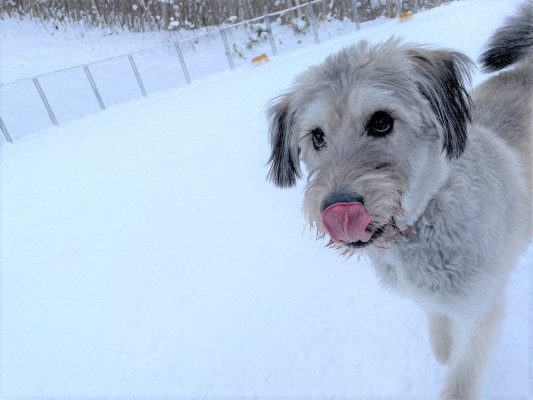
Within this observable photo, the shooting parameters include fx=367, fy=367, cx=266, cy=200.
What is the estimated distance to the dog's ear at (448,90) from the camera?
1.41 meters

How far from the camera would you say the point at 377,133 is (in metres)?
1.38

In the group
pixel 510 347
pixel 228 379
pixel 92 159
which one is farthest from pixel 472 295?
pixel 92 159

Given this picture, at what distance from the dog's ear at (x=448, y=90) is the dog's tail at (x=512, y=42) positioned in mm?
719

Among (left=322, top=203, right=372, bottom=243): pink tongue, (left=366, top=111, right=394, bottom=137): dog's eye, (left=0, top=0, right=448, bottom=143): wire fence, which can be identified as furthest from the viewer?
(left=0, top=0, right=448, bottom=143): wire fence

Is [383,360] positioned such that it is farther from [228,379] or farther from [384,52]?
[384,52]

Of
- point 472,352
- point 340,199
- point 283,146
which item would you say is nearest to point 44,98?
point 283,146

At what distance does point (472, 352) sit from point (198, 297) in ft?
5.86

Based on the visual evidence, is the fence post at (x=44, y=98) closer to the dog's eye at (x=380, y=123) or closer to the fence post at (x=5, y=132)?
the fence post at (x=5, y=132)

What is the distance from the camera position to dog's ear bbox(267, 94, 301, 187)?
66.6 inches

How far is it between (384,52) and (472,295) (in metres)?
1.05

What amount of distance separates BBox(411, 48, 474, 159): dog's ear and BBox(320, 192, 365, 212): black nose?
1.66ft

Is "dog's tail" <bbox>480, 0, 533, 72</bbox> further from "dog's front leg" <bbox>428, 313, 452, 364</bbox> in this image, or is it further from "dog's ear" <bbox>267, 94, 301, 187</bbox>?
"dog's front leg" <bbox>428, 313, 452, 364</bbox>

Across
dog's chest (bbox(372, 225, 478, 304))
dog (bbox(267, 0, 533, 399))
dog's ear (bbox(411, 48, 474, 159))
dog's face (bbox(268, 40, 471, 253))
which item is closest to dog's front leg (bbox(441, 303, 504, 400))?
dog (bbox(267, 0, 533, 399))

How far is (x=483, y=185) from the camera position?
1515 millimetres
